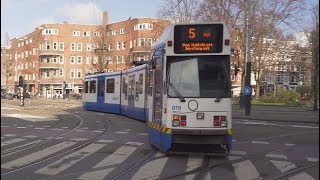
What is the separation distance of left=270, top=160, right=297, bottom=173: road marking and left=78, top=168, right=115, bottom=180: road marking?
3447 mm

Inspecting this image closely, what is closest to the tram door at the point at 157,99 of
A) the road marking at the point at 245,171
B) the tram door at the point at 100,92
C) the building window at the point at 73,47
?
the road marking at the point at 245,171

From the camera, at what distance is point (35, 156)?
11742 millimetres

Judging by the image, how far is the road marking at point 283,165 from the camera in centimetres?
1035

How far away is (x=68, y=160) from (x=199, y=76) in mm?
3471

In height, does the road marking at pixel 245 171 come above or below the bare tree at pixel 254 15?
below

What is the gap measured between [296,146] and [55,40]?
9297 cm

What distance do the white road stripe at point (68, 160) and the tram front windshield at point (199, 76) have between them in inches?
103

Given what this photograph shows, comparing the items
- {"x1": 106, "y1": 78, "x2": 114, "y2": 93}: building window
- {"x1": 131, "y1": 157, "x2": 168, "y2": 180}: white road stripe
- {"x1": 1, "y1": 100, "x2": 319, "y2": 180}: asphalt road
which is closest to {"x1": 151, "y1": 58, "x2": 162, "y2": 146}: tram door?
{"x1": 1, "y1": 100, "x2": 319, "y2": 180}: asphalt road

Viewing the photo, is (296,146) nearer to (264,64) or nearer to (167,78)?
(167,78)

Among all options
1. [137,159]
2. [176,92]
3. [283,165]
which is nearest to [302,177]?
[283,165]

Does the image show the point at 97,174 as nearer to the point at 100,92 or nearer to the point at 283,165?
the point at 283,165

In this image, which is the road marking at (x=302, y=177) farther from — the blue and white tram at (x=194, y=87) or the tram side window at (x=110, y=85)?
the tram side window at (x=110, y=85)

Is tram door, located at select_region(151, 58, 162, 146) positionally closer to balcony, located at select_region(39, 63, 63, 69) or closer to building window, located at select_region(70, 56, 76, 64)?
balcony, located at select_region(39, 63, 63, 69)

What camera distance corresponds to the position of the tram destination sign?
38.8 ft
